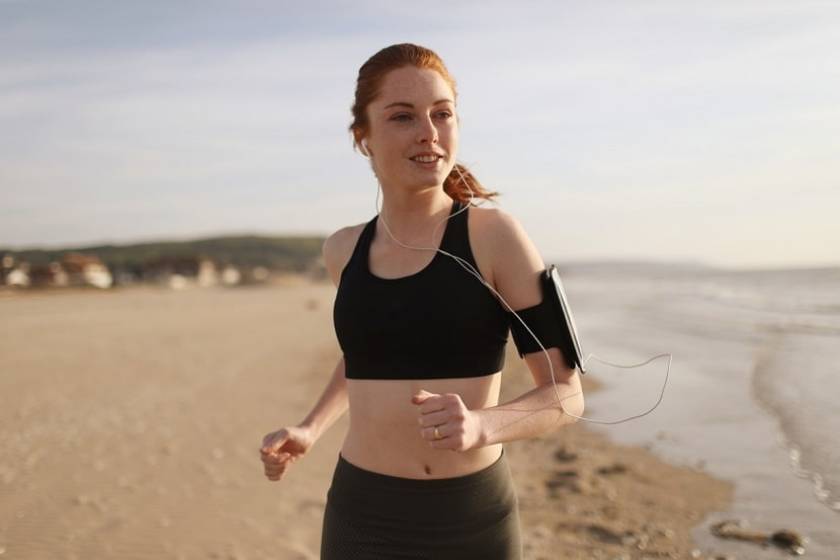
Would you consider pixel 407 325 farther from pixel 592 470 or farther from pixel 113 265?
pixel 113 265

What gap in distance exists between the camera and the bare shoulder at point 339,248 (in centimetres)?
247

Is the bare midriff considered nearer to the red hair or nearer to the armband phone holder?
the armband phone holder

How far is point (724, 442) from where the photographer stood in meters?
7.80

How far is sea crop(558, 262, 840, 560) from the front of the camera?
224 inches

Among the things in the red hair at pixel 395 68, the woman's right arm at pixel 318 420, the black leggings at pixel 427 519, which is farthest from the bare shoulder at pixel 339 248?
the black leggings at pixel 427 519

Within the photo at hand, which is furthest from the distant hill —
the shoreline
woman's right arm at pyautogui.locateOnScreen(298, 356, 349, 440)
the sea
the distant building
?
woman's right arm at pyautogui.locateOnScreen(298, 356, 349, 440)

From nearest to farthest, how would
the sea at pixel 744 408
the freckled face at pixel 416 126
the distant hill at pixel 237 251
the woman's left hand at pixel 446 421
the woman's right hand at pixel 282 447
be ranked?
the woman's left hand at pixel 446 421 < the freckled face at pixel 416 126 < the woman's right hand at pixel 282 447 < the sea at pixel 744 408 < the distant hill at pixel 237 251

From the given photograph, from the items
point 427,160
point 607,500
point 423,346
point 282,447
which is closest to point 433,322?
point 423,346

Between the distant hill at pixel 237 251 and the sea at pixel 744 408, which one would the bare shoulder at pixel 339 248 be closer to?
the sea at pixel 744 408

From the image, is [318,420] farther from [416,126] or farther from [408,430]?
[416,126]

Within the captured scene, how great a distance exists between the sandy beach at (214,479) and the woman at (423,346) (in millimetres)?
3460

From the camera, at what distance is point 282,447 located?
7.88 ft

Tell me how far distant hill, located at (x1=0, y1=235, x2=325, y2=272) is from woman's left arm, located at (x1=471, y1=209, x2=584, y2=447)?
288 ft

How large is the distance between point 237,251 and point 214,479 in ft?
365
